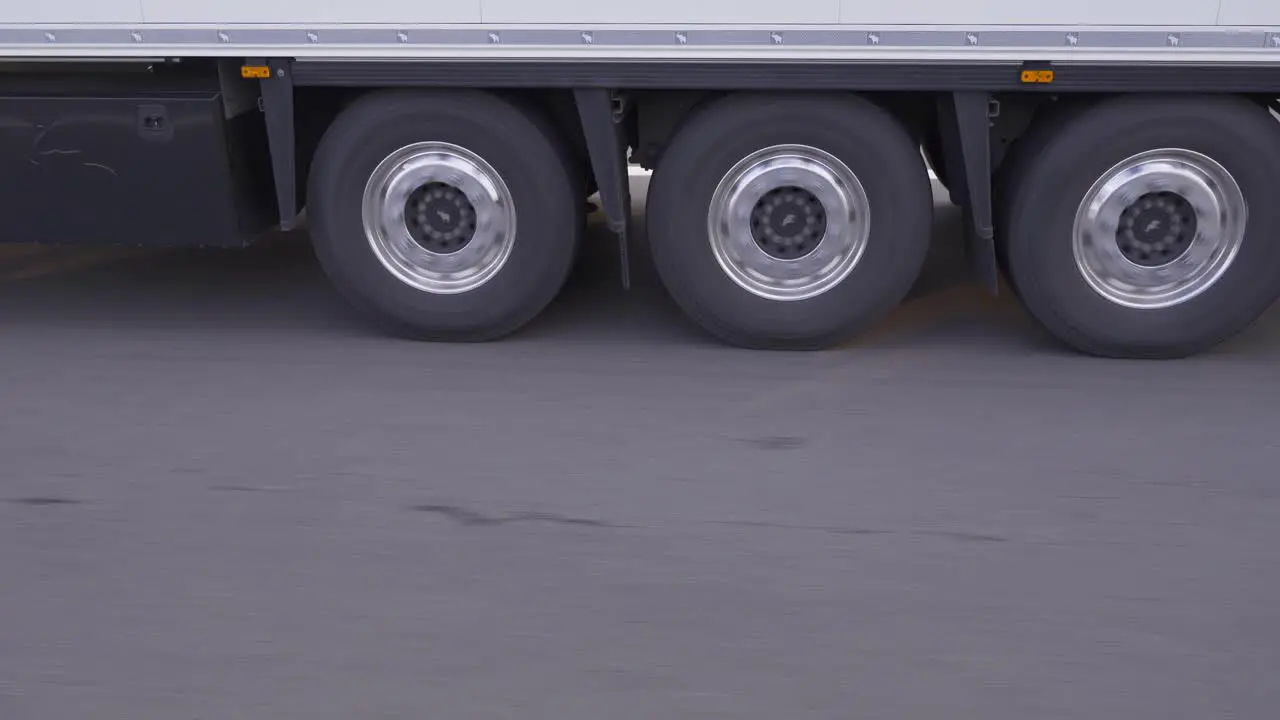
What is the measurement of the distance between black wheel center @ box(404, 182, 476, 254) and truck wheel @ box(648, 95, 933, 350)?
804 mm

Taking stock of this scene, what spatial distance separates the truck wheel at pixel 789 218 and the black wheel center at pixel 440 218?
80 centimetres

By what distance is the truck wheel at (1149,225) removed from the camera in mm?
5582

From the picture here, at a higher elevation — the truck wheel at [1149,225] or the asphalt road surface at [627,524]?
the truck wheel at [1149,225]

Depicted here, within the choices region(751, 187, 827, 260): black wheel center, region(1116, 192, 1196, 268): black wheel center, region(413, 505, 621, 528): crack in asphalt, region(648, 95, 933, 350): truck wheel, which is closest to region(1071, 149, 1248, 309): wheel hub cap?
region(1116, 192, 1196, 268): black wheel center

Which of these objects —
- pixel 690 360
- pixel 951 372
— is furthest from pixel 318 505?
pixel 951 372

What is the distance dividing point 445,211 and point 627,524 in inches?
84.4

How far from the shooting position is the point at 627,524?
4.46 meters

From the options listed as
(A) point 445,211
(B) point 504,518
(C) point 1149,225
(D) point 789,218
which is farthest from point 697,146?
(B) point 504,518

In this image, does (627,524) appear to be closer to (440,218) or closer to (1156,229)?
(440,218)

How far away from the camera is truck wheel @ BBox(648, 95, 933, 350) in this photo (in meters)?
5.73

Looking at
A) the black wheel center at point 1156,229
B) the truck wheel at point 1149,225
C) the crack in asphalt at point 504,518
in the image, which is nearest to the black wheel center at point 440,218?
the crack in asphalt at point 504,518

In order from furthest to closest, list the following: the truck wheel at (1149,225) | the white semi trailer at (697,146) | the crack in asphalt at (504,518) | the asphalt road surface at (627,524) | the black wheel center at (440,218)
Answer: the black wheel center at (440,218) → the truck wheel at (1149,225) → the white semi trailer at (697,146) → the crack in asphalt at (504,518) → the asphalt road surface at (627,524)

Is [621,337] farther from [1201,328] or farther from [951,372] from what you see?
[1201,328]

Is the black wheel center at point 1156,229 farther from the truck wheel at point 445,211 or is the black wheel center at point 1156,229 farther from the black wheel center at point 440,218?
the black wheel center at point 440,218
